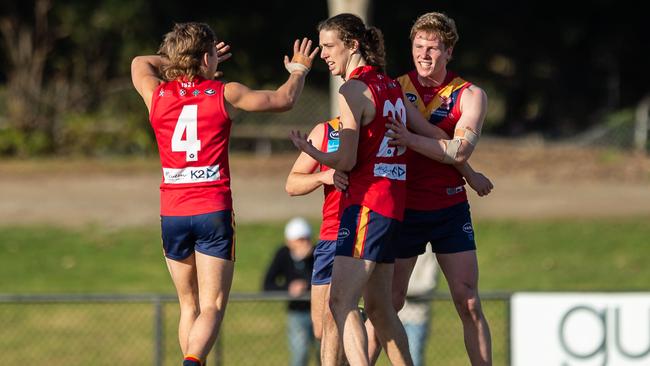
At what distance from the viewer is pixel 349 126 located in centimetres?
659

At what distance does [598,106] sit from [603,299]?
62.8 feet

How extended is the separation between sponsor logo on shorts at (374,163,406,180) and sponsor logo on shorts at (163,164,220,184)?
2.94 feet

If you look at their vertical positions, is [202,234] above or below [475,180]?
Result: below

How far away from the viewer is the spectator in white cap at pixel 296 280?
12.4 meters

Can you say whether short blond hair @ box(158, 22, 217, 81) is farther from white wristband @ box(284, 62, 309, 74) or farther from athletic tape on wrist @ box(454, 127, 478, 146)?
athletic tape on wrist @ box(454, 127, 478, 146)

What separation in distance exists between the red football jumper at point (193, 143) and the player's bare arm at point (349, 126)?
56cm

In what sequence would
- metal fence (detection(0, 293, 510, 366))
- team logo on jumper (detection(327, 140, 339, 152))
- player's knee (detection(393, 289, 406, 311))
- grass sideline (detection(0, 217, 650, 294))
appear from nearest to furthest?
team logo on jumper (detection(327, 140, 339, 152)), player's knee (detection(393, 289, 406, 311)), metal fence (detection(0, 293, 510, 366)), grass sideline (detection(0, 217, 650, 294))

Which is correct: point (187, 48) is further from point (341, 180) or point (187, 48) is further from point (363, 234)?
point (363, 234)

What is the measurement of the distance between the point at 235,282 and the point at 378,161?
1037cm

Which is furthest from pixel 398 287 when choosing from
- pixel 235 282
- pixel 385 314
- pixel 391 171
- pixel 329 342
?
pixel 235 282

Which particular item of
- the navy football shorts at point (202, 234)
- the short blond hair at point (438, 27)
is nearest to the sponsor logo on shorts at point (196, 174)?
the navy football shorts at point (202, 234)

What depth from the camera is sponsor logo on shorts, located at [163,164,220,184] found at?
23.0 feet

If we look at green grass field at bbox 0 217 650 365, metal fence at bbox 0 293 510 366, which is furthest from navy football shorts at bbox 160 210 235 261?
metal fence at bbox 0 293 510 366

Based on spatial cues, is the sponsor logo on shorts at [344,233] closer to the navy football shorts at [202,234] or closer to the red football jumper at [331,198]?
the red football jumper at [331,198]
